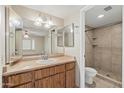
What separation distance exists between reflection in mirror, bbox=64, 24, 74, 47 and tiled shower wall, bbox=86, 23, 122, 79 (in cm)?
164

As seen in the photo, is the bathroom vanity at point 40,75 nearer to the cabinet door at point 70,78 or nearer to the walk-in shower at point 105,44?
the cabinet door at point 70,78

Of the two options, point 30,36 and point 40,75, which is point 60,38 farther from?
point 40,75

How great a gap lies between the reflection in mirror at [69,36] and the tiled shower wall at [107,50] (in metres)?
1.64

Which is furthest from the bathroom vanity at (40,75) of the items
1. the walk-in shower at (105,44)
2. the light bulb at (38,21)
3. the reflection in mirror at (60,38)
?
the walk-in shower at (105,44)

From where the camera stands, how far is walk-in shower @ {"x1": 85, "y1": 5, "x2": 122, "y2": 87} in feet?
9.03

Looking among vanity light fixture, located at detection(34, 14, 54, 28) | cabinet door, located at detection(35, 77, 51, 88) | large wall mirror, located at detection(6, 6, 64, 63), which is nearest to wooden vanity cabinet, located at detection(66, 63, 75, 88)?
cabinet door, located at detection(35, 77, 51, 88)

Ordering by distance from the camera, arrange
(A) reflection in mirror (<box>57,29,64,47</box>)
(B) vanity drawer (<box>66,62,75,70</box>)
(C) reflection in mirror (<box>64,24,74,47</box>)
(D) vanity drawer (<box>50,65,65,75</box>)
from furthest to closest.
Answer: (A) reflection in mirror (<box>57,29,64,47</box>) → (C) reflection in mirror (<box>64,24,74,47</box>) → (B) vanity drawer (<box>66,62,75,70</box>) → (D) vanity drawer (<box>50,65,65,75</box>)

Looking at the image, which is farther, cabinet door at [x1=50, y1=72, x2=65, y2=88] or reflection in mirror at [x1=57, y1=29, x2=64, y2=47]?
reflection in mirror at [x1=57, y1=29, x2=64, y2=47]

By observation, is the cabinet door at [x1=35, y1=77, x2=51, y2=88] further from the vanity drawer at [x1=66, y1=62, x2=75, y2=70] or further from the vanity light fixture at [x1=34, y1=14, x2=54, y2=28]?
the vanity light fixture at [x1=34, y1=14, x2=54, y2=28]

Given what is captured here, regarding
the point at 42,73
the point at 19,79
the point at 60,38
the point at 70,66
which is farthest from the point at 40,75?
the point at 60,38

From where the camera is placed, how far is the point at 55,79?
5.65ft

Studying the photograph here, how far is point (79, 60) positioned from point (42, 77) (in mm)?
972
